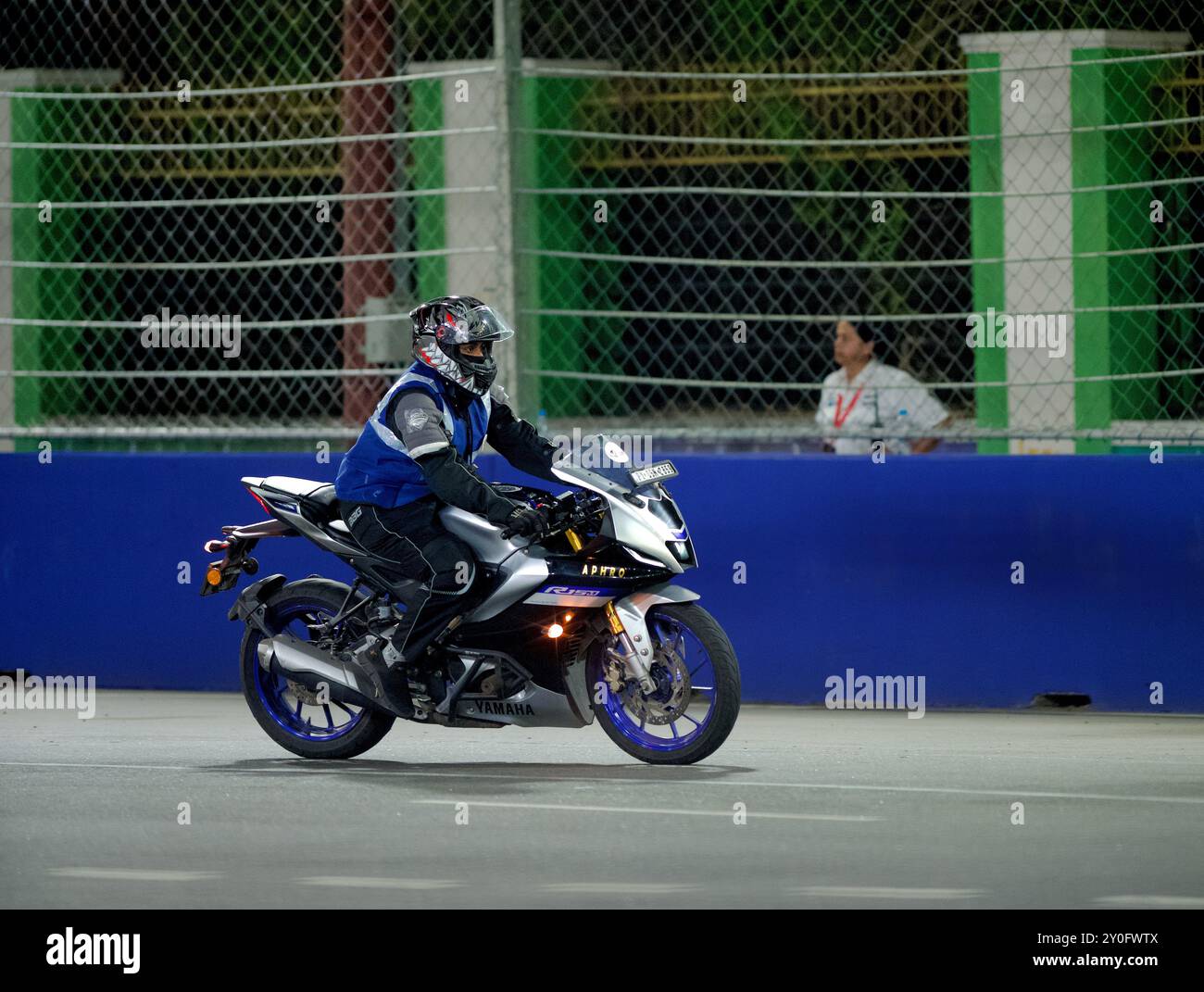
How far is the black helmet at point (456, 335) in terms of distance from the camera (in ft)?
32.8

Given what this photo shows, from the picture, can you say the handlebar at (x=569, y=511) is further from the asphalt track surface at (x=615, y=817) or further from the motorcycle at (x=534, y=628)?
the asphalt track surface at (x=615, y=817)

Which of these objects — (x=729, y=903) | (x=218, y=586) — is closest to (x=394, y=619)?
(x=218, y=586)

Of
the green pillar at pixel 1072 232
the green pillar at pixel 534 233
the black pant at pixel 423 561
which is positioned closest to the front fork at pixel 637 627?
the black pant at pixel 423 561

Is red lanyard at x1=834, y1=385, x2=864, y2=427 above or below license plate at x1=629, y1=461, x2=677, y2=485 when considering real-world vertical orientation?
above

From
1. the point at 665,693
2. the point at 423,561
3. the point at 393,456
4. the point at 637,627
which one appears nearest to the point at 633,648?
the point at 637,627

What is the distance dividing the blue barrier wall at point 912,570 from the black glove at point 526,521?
269cm

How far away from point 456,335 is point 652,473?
93 cm

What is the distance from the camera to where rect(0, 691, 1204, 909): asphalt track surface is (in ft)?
25.1

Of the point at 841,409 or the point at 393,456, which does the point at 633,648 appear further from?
the point at 841,409

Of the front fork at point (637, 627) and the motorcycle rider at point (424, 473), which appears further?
the motorcycle rider at point (424, 473)

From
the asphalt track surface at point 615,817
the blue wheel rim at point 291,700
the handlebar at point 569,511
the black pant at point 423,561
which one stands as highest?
the handlebar at point 569,511

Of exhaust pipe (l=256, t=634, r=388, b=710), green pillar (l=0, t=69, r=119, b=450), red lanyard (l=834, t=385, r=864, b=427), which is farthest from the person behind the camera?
green pillar (l=0, t=69, r=119, b=450)

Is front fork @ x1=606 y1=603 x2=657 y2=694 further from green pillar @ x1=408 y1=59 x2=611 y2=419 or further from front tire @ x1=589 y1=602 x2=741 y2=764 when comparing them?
green pillar @ x1=408 y1=59 x2=611 y2=419

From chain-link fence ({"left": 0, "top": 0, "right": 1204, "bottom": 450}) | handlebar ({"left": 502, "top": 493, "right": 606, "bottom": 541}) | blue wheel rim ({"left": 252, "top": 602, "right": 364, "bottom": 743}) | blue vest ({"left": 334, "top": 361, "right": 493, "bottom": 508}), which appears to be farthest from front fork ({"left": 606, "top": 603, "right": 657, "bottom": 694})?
chain-link fence ({"left": 0, "top": 0, "right": 1204, "bottom": 450})
